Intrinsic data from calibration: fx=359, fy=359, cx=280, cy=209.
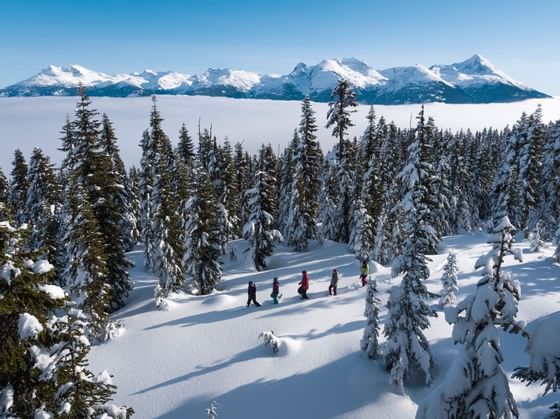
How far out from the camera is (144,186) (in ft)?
124

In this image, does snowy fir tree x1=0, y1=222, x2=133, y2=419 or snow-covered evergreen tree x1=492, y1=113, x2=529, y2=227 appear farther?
snow-covered evergreen tree x1=492, y1=113, x2=529, y2=227

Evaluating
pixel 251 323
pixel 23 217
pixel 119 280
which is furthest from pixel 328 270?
pixel 23 217

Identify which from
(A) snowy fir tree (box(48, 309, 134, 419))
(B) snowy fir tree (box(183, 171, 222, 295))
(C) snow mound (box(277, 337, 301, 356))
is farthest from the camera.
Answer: (B) snowy fir tree (box(183, 171, 222, 295))

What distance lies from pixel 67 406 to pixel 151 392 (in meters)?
8.19

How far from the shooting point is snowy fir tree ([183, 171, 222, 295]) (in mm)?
27391

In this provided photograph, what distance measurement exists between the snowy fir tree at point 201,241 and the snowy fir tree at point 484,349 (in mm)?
22131

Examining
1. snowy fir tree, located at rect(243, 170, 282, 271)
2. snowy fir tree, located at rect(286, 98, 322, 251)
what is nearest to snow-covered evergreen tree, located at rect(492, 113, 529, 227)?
snowy fir tree, located at rect(286, 98, 322, 251)

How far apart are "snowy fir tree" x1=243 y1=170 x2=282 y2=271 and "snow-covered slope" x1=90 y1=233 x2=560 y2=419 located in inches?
358

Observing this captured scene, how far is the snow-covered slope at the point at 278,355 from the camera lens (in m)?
13.2

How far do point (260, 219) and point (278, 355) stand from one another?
18.0 meters

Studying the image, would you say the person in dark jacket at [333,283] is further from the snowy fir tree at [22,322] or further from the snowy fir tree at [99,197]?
the snowy fir tree at [22,322]

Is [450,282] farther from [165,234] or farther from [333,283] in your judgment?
[165,234]

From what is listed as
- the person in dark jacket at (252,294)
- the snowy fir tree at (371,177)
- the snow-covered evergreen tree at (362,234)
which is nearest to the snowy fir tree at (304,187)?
the snowy fir tree at (371,177)

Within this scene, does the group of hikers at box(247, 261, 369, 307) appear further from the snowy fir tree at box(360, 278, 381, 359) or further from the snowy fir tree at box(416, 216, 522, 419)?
the snowy fir tree at box(416, 216, 522, 419)
